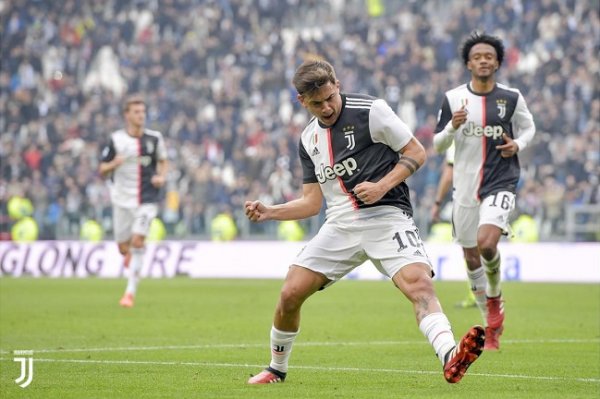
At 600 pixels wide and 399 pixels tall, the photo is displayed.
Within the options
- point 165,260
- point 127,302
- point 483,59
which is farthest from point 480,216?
point 165,260

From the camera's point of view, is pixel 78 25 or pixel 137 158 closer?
pixel 137 158

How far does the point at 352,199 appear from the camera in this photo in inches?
338

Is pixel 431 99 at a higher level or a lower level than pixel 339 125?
lower

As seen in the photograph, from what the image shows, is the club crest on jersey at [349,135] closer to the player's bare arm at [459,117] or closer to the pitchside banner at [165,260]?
the player's bare arm at [459,117]

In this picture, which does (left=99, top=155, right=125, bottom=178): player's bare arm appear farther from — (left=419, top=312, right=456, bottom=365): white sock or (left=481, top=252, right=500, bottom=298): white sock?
(left=419, top=312, right=456, bottom=365): white sock

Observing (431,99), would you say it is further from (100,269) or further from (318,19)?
(100,269)

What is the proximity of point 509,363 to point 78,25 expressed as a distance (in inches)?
1362

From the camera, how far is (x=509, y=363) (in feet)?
34.4

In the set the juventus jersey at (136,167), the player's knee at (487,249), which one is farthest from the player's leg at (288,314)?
the juventus jersey at (136,167)

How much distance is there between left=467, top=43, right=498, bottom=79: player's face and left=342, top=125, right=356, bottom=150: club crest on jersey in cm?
408

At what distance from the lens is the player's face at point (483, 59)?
12211 millimetres

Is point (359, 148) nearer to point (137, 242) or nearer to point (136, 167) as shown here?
point (137, 242)

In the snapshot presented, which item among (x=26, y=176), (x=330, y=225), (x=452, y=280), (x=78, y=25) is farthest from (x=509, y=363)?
(x=78, y=25)

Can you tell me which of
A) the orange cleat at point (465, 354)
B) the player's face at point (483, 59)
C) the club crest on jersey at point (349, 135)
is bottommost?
the orange cleat at point (465, 354)
